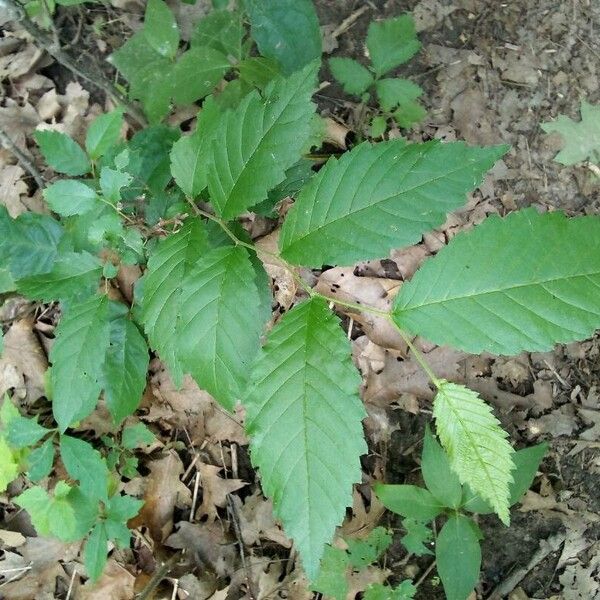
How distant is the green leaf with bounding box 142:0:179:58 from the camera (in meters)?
2.42

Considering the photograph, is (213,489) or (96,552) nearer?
(96,552)

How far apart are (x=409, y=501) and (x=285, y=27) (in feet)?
6.37

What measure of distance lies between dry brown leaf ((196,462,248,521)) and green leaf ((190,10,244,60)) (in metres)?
1.85

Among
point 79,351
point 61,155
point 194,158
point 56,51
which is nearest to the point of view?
point 194,158

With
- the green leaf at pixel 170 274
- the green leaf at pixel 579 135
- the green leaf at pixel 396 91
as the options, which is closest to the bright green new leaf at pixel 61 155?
the green leaf at pixel 170 274

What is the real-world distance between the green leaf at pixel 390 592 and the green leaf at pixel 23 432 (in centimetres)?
155

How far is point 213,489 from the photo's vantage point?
263cm

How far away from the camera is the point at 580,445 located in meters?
2.67

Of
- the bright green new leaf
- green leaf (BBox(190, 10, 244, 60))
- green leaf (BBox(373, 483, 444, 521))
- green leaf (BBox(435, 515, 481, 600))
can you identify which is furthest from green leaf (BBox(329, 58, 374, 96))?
green leaf (BBox(435, 515, 481, 600))

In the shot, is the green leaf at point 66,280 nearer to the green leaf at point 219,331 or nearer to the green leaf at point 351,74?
the green leaf at point 219,331

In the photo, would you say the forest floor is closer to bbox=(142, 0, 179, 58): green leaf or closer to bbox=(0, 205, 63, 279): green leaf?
bbox=(142, 0, 179, 58): green leaf

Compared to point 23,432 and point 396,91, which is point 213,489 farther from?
point 396,91

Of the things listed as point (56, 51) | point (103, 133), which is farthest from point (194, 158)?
point (56, 51)

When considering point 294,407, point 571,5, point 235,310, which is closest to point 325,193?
point 235,310
